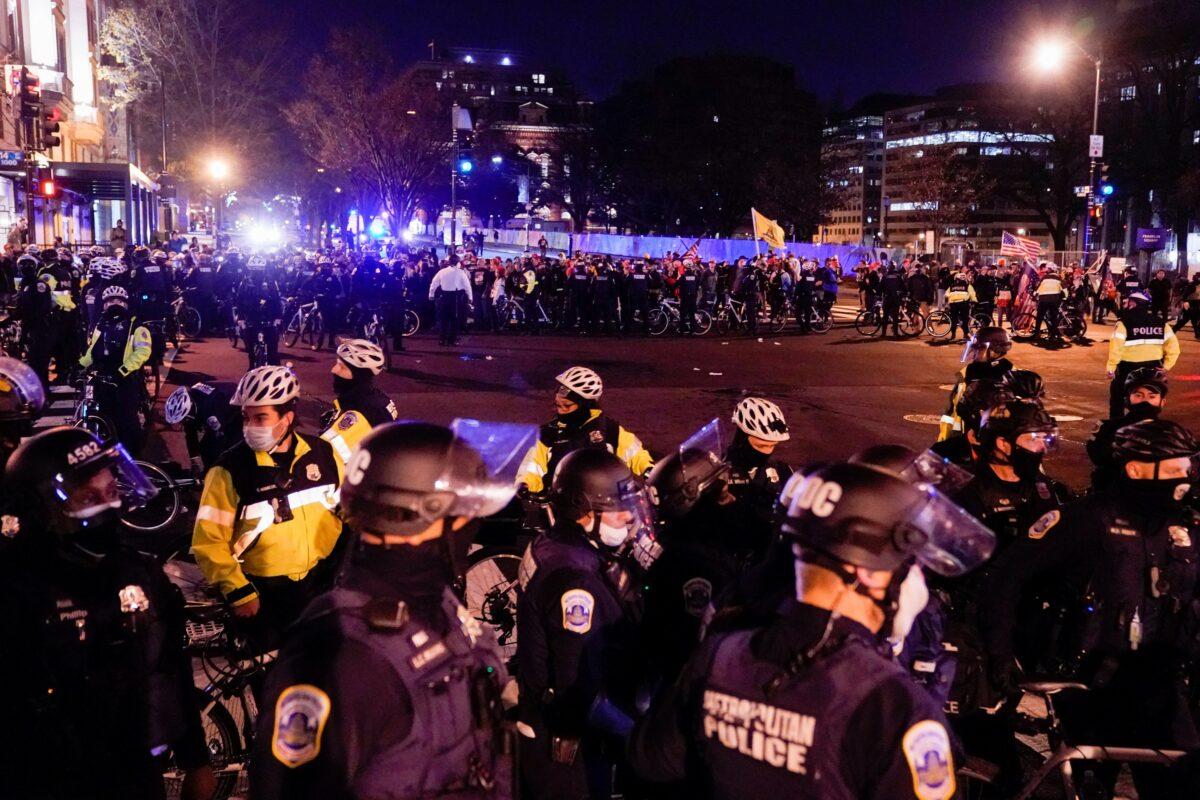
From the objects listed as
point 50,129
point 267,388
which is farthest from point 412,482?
point 50,129

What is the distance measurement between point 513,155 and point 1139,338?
8296 cm

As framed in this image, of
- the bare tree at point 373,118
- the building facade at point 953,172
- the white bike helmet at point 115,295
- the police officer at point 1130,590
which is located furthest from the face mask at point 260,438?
the bare tree at point 373,118

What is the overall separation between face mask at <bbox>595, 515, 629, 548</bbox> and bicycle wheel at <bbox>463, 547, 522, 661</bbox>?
2804 mm

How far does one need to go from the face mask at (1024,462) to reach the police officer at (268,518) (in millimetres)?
3201

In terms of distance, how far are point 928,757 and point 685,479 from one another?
2101mm

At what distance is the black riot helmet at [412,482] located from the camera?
228cm

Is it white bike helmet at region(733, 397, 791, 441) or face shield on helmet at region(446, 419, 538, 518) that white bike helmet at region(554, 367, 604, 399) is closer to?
white bike helmet at region(733, 397, 791, 441)

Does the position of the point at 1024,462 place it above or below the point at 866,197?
below

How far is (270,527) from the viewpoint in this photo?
438 centimetres

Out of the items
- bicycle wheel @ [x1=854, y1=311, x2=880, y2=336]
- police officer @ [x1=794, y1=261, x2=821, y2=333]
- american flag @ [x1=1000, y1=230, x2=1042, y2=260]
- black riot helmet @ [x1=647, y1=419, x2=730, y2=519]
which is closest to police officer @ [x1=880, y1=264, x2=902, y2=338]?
bicycle wheel @ [x1=854, y1=311, x2=880, y2=336]

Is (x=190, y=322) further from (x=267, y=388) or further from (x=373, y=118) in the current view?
(x=373, y=118)

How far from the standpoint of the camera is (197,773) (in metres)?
3.30

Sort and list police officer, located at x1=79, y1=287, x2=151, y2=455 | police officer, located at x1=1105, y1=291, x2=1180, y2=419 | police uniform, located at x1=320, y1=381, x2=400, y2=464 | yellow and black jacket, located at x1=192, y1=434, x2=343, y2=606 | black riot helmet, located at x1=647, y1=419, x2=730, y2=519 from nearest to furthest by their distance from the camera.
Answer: black riot helmet, located at x1=647, y1=419, x2=730, y2=519, yellow and black jacket, located at x1=192, y1=434, x2=343, y2=606, police uniform, located at x1=320, y1=381, x2=400, y2=464, police officer, located at x1=79, y1=287, x2=151, y2=455, police officer, located at x1=1105, y1=291, x2=1180, y2=419

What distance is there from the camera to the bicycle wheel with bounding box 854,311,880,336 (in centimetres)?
2614
